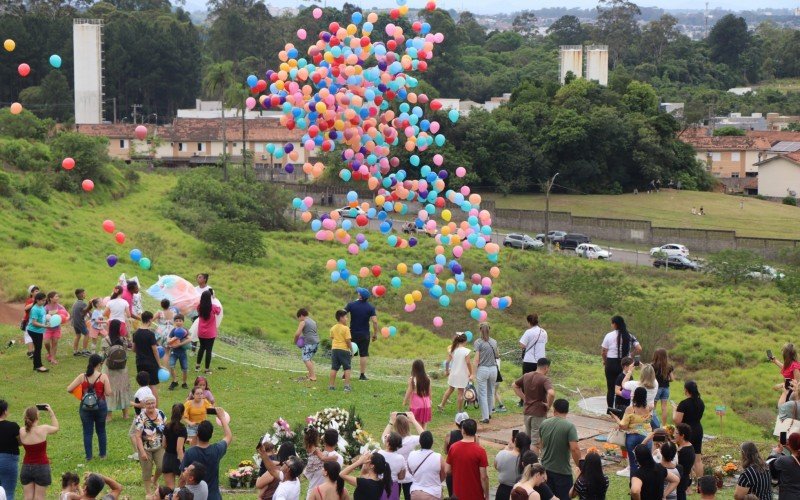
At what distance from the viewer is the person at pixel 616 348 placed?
15.1 meters

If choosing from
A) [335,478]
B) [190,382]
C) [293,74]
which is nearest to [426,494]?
[335,478]

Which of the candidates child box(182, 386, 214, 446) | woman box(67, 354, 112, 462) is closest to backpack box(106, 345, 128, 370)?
woman box(67, 354, 112, 462)

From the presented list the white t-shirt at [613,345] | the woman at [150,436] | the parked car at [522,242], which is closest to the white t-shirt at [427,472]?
the woman at [150,436]

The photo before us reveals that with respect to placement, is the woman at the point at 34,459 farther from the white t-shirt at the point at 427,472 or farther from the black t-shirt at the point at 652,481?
the black t-shirt at the point at 652,481

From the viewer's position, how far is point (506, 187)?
6488 cm

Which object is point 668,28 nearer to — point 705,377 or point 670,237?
point 670,237

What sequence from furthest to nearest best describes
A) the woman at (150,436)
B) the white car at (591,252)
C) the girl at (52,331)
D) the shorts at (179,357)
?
the white car at (591,252) < the girl at (52,331) < the shorts at (179,357) < the woman at (150,436)

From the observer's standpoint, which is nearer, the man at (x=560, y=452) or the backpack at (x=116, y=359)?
the man at (x=560, y=452)

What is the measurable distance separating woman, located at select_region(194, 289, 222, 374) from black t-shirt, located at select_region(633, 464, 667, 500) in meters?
8.45

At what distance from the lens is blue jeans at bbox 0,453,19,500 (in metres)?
10.8

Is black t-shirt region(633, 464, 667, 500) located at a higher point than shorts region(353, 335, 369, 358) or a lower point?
higher

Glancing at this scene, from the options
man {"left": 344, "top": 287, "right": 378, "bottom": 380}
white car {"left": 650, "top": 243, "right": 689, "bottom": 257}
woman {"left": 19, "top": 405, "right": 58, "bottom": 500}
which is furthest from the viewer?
white car {"left": 650, "top": 243, "right": 689, "bottom": 257}

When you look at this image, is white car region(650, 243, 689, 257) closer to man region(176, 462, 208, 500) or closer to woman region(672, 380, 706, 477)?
woman region(672, 380, 706, 477)

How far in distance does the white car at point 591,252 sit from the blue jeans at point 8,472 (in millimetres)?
41781
